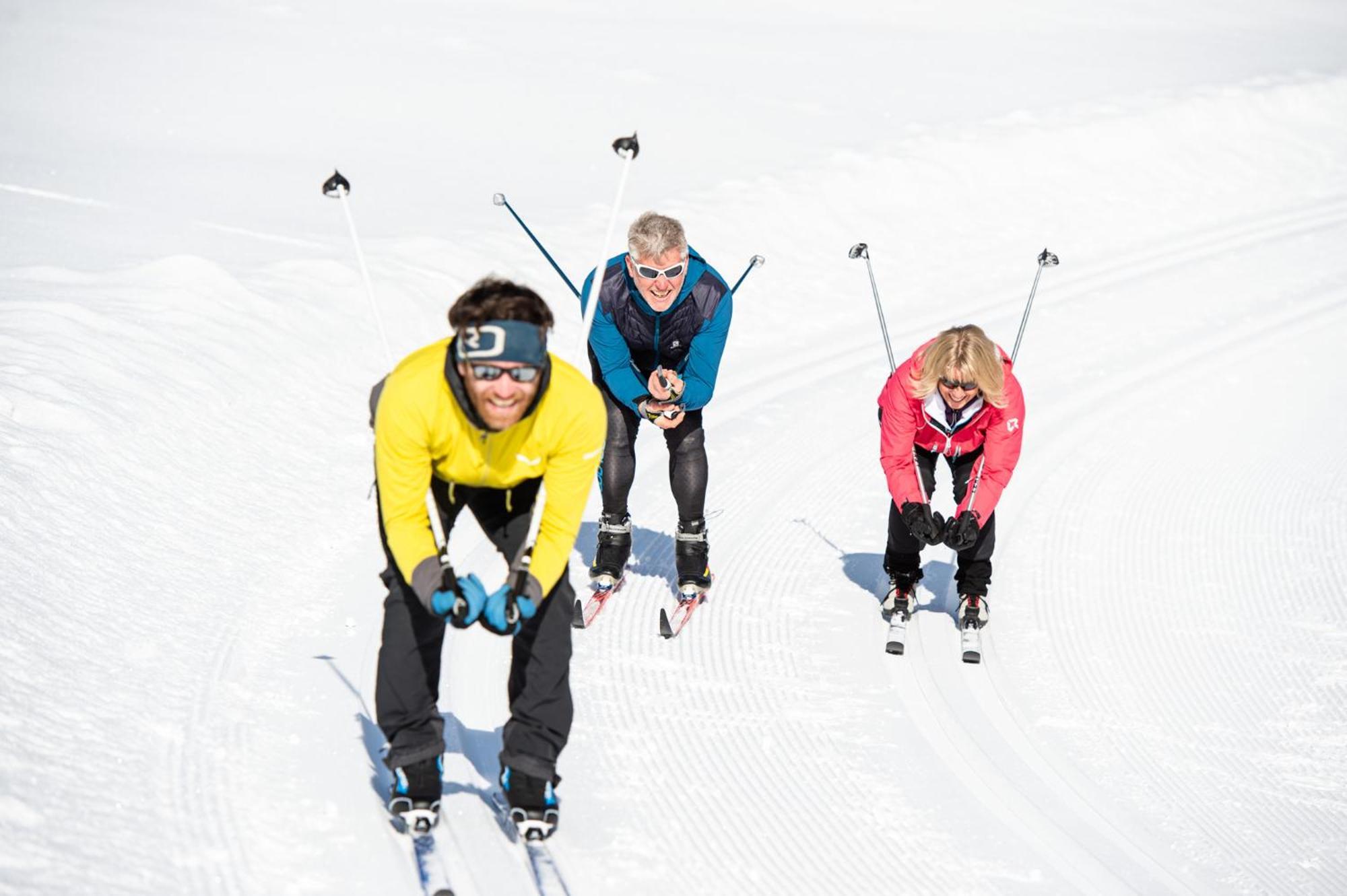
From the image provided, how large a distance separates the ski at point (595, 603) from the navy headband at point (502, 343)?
2.39 m

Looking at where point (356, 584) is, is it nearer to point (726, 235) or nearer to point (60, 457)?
point (60, 457)

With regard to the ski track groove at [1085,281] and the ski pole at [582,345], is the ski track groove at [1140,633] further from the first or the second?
the ski pole at [582,345]

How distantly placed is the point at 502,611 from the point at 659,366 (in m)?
2.32

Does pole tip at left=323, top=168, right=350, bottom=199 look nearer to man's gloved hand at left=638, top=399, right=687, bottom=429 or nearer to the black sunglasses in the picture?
the black sunglasses

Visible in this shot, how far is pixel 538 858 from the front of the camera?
4070 mm

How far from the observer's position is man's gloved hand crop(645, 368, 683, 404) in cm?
564

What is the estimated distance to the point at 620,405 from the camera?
19.4 feet

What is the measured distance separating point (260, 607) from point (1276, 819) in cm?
406

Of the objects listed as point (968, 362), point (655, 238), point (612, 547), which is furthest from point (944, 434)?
point (612, 547)

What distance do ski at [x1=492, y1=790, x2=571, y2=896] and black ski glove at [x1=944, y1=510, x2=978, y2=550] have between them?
2.29 m

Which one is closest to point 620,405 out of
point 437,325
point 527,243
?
point 437,325

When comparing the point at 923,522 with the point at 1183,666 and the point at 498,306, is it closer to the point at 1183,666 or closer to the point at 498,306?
the point at 1183,666

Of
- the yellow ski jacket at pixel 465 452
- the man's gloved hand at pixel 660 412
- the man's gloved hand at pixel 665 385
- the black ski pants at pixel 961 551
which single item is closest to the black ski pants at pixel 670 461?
the man's gloved hand at pixel 660 412

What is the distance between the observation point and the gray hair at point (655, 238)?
5348 millimetres
